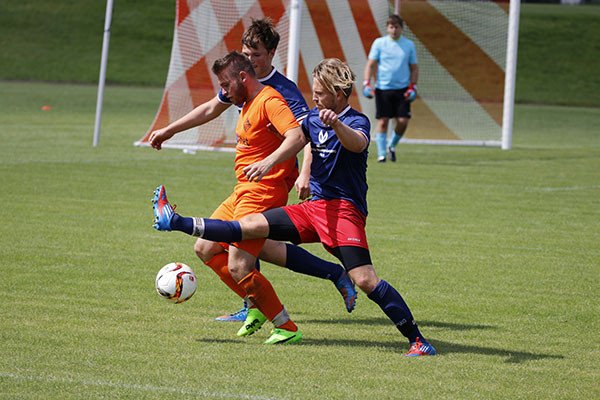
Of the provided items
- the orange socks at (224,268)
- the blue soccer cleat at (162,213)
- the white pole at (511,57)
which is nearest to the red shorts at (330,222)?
the orange socks at (224,268)

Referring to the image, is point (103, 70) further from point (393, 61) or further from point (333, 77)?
point (333, 77)

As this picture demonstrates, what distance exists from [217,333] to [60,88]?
3271 centimetres

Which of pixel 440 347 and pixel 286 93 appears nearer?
pixel 440 347

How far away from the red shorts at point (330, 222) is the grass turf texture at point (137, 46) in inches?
1451

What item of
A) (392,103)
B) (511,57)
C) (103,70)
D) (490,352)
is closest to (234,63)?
(490,352)

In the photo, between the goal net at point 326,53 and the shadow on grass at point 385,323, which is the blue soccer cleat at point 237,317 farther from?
the goal net at point 326,53

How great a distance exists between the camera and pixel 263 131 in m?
5.51

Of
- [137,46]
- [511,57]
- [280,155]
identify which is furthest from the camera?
[137,46]

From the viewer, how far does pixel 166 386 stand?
4.30 m

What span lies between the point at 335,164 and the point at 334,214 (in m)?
0.29

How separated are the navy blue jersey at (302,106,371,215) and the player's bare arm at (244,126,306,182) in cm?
10

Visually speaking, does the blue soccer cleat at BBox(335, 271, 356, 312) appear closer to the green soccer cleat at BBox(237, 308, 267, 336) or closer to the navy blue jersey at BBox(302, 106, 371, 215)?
the green soccer cleat at BBox(237, 308, 267, 336)

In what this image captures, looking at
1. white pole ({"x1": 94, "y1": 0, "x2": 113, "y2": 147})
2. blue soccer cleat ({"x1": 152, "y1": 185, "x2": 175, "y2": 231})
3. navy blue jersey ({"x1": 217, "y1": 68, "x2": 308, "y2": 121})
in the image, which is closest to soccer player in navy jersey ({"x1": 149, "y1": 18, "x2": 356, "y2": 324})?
navy blue jersey ({"x1": 217, "y1": 68, "x2": 308, "y2": 121})

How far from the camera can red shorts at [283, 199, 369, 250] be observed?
17.0 feet
